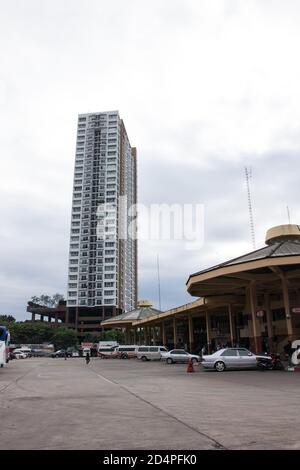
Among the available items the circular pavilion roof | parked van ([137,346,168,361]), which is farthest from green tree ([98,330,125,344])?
the circular pavilion roof

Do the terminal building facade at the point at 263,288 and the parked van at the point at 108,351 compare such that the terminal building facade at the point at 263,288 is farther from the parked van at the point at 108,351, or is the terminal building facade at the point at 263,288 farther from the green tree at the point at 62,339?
the green tree at the point at 62,339

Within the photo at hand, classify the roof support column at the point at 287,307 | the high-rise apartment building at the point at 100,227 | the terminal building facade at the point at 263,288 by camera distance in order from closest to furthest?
the terminal building facade at the point at 263,288 → the roof support column at the point at 287,307 → the high-rise apartment building at the point at 100,227

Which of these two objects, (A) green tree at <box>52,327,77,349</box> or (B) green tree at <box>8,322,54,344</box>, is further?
(A) green tree at <box>52,327,77,349</box>

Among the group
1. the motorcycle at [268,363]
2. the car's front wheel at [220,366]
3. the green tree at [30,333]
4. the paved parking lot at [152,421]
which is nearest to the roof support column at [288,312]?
the motorcycle at [268,363]

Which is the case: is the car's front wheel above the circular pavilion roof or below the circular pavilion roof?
below

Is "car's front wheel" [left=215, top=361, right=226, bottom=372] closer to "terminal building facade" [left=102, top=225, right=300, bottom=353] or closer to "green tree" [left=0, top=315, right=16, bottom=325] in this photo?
"terminal building facade" [left=102, top=225, right=300, bottom=353]

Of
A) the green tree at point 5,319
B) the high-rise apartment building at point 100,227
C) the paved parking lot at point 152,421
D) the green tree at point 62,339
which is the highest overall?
the high-rise apartment building at point 100,227

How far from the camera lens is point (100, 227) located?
134 metres

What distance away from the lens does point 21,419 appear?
29.1 feet

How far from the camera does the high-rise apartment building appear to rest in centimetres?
12800

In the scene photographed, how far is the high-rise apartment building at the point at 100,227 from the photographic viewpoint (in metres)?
128

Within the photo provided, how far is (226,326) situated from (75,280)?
7433 centimetres

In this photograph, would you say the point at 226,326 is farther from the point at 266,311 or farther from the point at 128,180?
the point at 128,180
